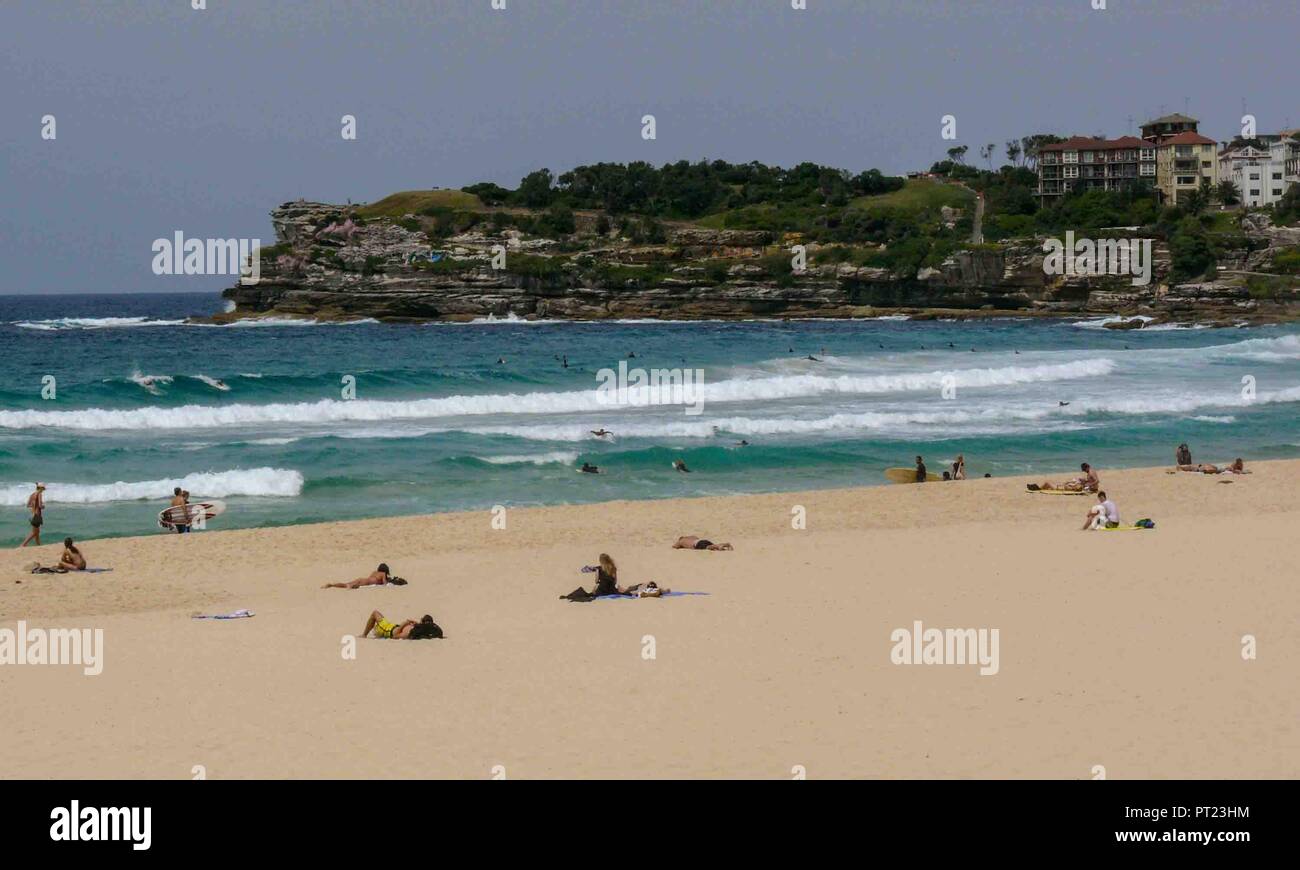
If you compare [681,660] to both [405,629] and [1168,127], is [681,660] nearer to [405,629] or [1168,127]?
[405,629]

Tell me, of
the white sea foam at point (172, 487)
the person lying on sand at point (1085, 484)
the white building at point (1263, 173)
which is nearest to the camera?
the person lying on sand at point (1085, 484)

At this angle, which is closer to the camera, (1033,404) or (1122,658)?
(1122,658)

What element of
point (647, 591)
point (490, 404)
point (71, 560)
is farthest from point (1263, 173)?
point (71, 560)

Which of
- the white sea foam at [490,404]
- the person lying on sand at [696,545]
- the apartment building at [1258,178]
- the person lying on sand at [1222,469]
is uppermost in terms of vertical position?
the apartment building at [1258,178]

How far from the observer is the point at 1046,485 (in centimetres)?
2102

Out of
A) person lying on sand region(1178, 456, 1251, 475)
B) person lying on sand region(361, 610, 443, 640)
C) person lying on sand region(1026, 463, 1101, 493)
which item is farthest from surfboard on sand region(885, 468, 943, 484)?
person lying on sand region(361, 610, 443, 640)

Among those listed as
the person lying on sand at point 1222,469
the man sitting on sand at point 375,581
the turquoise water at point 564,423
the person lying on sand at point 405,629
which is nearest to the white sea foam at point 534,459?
the turquoise water at point 564,423

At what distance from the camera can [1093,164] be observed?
126 metres

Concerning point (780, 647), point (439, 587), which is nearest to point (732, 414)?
point (439, 587)

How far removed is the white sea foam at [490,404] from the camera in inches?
1259

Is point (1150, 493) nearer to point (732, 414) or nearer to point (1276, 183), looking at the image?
point (732, 414)

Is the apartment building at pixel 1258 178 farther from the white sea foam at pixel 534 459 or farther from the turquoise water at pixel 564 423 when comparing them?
the white sea foam at pixel 534 459

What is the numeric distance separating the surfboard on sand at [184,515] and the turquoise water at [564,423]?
0.29 meters
